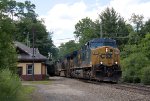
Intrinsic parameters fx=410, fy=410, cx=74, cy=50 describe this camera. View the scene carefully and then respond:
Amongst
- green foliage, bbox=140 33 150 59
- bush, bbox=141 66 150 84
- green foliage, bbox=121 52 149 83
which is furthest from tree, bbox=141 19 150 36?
bush, bbox=141 66 150 84

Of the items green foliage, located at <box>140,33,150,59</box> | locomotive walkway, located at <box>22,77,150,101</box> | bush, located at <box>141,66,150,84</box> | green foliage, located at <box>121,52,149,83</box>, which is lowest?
locomotive walkway, located at <box>22,77,150,101</box>

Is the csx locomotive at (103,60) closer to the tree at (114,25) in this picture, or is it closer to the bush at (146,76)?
the bush at (146,76)

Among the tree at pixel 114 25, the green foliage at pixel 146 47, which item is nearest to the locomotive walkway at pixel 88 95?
the green foliage at pixel 146 47

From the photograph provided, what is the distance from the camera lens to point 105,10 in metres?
95.2

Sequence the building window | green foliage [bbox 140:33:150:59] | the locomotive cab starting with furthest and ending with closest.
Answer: the building window, green foliage [bbox 140:33:150:59], the locomotive cab

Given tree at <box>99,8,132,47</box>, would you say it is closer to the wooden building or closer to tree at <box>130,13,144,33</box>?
tree at <box>130,13,144,33</box>

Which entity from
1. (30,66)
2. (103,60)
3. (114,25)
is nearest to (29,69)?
(30,66)

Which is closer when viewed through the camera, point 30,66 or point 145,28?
point 30,66

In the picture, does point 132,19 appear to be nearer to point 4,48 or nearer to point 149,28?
point 149,28

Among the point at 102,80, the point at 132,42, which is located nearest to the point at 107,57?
the point at 102,80

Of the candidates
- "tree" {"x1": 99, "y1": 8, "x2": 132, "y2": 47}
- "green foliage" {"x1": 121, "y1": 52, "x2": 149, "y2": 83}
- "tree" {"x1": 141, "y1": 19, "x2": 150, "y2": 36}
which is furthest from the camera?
"tree" {"x1": 99, "y1": 8, "x2": 132, "y2": 47}

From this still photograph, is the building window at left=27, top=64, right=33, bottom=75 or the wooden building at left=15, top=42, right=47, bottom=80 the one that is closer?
the wooden building at left=15, top=42, right=47, bottom=80

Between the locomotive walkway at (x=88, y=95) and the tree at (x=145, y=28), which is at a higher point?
the tree at (x=145, y=28)

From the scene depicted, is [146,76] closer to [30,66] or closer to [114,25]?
[30,66]
